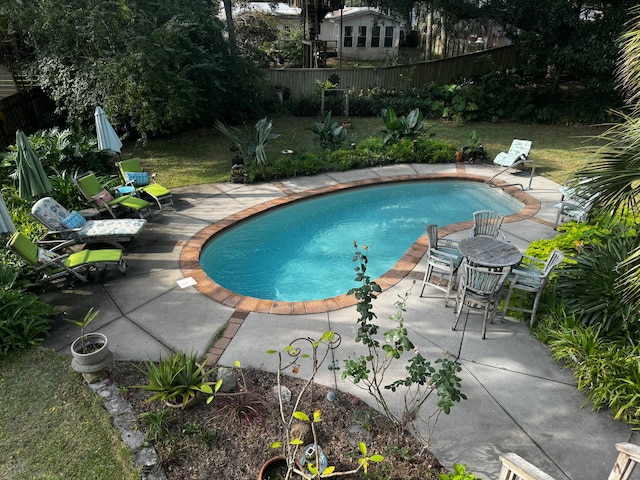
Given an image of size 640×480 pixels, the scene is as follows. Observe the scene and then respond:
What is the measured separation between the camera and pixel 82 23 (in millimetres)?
11445

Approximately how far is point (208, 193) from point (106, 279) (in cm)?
404

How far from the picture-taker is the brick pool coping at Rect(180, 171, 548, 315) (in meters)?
6.24

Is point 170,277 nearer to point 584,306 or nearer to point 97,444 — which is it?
point 97,444

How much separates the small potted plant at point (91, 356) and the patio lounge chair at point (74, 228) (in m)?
2.85

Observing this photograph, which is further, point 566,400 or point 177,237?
point 177,237

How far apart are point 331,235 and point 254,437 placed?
19.0 ft

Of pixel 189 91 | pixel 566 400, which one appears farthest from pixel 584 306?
pixel 189 91

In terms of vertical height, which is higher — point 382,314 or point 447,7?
point 447,7

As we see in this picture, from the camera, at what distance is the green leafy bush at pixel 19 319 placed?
17.5ft

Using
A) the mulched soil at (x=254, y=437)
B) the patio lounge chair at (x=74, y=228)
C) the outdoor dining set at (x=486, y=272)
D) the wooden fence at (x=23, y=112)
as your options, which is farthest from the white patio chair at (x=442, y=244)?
the wooden fence at (x=23, y=112)

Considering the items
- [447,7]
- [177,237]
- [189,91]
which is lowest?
[177,237]

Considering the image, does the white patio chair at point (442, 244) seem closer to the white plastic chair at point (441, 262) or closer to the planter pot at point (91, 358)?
the white plastic chair at point (441, 262)

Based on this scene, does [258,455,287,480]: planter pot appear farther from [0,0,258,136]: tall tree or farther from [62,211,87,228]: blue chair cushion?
[0,0,258,136]: tall tree

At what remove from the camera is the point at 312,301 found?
637cm
